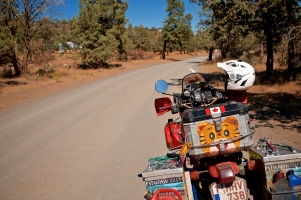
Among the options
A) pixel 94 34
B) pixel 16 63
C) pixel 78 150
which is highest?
pixel 94 34

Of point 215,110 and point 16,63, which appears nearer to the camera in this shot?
point 215,110

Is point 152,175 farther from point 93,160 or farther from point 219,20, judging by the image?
point 219,20

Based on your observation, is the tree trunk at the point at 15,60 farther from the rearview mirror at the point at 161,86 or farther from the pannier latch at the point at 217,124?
the pannier latch at the point at 217,124

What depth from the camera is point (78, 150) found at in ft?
21.7

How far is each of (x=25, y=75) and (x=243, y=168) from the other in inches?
992

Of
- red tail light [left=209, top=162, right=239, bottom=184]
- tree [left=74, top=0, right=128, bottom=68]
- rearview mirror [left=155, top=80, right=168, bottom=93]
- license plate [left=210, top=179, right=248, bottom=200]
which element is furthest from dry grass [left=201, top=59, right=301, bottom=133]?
tree [left=74, top=0, right=128, bottom=68]

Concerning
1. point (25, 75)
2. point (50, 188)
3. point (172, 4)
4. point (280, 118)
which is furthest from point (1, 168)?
point (172, 4)

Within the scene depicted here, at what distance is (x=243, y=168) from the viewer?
3322 millimetres

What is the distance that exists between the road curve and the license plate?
1.55 metres

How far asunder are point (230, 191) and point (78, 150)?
4.43 metres

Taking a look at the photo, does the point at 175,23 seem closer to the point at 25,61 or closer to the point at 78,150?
the point at 25,61

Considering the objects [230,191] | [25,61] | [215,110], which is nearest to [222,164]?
[230,191]

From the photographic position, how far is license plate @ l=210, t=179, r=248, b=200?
120 inches

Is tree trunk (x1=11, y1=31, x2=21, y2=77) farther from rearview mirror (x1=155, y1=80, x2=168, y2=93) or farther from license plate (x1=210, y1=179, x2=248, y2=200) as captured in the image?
license plate (x1=210, y1=179, x2=248, y2=200)
